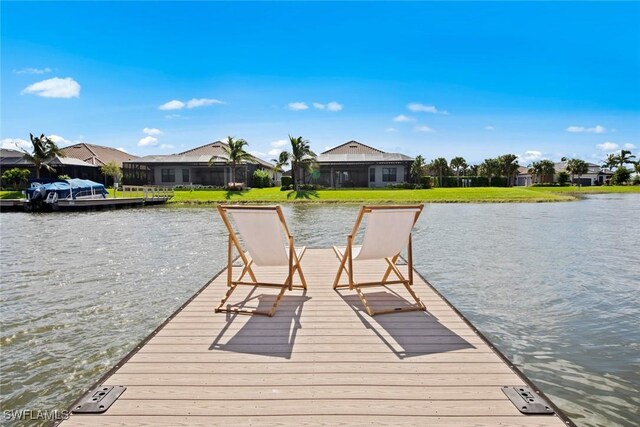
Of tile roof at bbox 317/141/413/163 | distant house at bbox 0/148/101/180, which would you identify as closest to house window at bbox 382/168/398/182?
tile roof at bbox 317/141/413/163

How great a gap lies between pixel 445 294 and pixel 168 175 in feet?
157

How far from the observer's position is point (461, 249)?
12.4 metres

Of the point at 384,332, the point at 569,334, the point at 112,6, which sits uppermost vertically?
the point at 112,6

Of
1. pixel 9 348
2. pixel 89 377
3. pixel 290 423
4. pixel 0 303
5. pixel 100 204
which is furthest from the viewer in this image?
pixel 100 204

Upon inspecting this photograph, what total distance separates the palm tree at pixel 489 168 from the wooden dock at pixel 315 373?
248ft

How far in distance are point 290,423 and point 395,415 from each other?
2.19 feet

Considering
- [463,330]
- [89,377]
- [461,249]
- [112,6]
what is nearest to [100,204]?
[112,6]

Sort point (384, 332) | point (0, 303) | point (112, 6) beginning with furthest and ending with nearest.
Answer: point (112, 6), point (0, 303), point (384, 332)

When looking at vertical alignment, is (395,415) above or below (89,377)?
above

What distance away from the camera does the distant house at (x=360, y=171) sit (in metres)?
46.8

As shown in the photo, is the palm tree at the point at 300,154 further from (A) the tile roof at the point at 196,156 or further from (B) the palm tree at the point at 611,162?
(B) the palm tree at the point at 611,162

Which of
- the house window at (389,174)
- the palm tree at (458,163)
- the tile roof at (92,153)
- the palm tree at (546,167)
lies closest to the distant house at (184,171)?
the tile roof at (92,153)

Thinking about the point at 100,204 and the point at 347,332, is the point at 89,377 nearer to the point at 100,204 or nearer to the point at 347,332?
the point at 347,332

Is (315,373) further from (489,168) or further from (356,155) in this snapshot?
(489,168)
